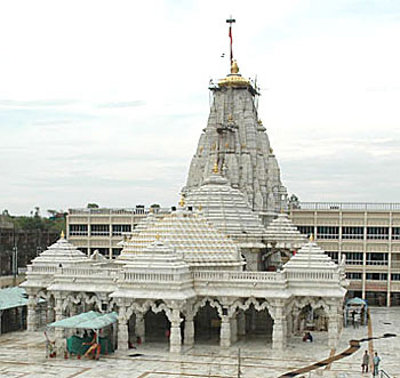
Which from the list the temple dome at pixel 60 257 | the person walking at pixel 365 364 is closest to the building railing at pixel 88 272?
the temple dome at pixel 60 257

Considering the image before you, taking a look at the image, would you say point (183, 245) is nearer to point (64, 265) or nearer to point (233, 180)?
point (64, 265)

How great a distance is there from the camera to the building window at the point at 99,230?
74.9 metres

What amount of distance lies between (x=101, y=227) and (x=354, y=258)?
90.8 feet

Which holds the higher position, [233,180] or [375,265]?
[233,180]

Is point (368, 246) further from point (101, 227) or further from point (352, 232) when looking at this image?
point (101, 227)

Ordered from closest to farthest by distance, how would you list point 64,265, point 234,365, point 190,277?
point 234,365 < point 190,277 < point 64,265

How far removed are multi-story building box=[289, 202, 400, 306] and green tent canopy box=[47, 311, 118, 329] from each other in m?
33.8

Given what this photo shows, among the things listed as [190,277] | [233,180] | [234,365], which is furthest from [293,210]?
[234,365]

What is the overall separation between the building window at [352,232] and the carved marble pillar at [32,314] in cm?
3346

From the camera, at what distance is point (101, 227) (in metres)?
75.1

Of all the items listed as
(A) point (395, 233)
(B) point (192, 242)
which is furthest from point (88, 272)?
(A) point (395, 233)

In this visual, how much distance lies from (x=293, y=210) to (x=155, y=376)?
133 feet

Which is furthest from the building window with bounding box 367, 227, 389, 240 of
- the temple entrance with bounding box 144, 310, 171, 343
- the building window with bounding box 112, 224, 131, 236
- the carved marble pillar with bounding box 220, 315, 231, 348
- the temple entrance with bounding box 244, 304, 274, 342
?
the carved marble pillar with bounding box 220, 315, 231, 348

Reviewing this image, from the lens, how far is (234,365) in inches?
1206
